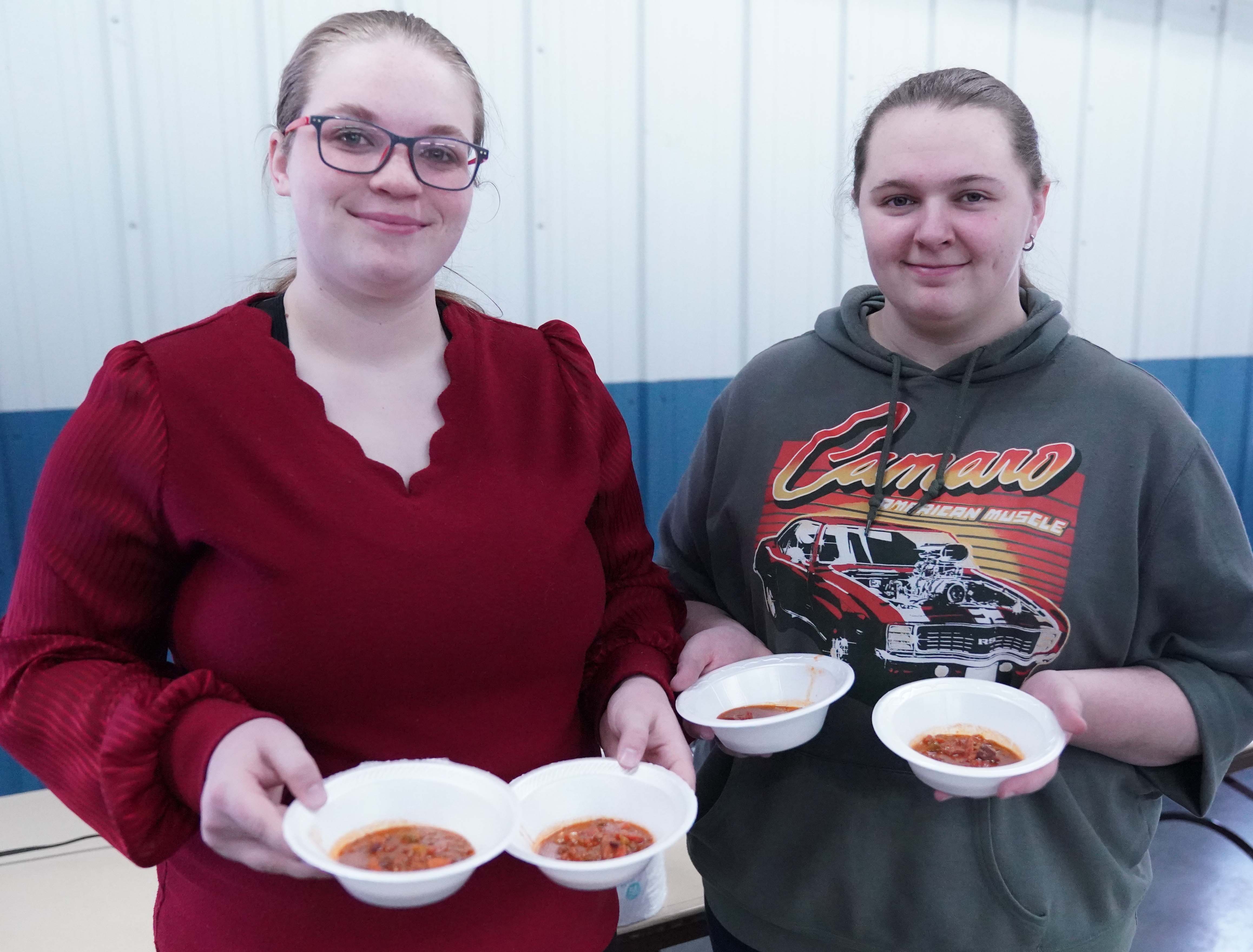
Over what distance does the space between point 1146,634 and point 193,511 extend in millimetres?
1359

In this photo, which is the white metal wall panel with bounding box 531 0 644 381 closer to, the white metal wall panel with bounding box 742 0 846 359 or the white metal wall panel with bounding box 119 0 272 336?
the white metal wall panel with bounding box 742 0 846 359

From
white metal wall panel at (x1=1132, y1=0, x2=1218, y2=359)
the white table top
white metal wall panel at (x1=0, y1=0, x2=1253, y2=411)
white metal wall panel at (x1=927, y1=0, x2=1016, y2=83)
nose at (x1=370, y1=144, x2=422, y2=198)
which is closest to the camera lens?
nose at (x1=370, y1=144, x2=422, y2=198)

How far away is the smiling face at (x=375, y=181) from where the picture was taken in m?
1.13

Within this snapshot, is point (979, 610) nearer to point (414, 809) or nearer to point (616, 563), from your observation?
point (616, 563)

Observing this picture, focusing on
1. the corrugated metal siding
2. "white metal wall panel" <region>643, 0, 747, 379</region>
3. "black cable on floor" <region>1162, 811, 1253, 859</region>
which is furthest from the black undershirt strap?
"black cable on floor" <region>1162, 811, 1253, 859</region>

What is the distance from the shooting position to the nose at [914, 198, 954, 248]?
4.39 feet

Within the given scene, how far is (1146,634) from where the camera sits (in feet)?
4.50

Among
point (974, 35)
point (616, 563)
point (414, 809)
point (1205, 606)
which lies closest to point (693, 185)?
point (974, 35)

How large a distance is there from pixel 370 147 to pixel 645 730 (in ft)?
2.78

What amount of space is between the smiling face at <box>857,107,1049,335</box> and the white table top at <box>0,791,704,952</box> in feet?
5.26

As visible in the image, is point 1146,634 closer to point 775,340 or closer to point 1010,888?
point 1010,888

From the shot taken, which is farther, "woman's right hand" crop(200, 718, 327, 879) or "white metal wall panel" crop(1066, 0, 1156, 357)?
"white metal wall panel" crop(1066, 0, 1156, 357)

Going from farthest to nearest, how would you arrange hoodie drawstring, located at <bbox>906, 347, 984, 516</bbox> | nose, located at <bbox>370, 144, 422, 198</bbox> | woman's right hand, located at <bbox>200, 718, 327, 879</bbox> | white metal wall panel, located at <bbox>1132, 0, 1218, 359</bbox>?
white metal wall panel, located at <bbox>1132, 0, 1218, 359</bbox> < hoodie drawstring, located at <bbox>906, 347, 984, 516</bbox> < nose, located at <bbox>370, 144, 422, 198</bbox> < woman's right hand, located at <bbox>200, 718, 327, 879</bbox>

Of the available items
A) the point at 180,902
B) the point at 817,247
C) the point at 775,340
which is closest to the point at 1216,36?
the point at 817,247
